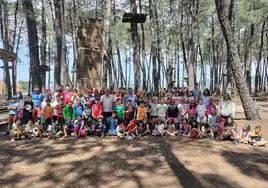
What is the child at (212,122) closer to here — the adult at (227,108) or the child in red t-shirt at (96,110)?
the adult at (227,108)

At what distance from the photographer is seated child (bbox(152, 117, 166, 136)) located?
24.3 feet

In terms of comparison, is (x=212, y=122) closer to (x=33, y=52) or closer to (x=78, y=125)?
(x=78, y=125)

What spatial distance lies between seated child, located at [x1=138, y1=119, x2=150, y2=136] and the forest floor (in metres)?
0.85

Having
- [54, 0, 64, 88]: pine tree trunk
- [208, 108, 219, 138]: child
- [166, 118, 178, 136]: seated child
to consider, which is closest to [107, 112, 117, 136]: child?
[166, 118, 178, 136]: seated child

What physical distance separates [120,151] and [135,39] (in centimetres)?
741

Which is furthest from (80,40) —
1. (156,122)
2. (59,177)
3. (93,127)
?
(59,177)

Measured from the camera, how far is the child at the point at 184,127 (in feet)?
24.3

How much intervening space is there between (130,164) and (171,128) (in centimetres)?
307

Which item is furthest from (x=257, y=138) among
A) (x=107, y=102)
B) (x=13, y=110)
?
(x=13, y=110)

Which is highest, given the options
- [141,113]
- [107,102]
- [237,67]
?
[237,67]

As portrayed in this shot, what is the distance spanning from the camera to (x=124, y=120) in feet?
24.6

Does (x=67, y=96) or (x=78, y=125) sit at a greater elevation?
(x=67, y=96)

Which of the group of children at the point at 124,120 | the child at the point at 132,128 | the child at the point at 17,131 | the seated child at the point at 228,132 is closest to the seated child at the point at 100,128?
the group of children at the point at 124,120

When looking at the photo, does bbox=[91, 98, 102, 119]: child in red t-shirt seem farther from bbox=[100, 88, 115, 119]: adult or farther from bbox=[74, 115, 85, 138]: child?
bbox=[74, 115, 85, 138]: child
